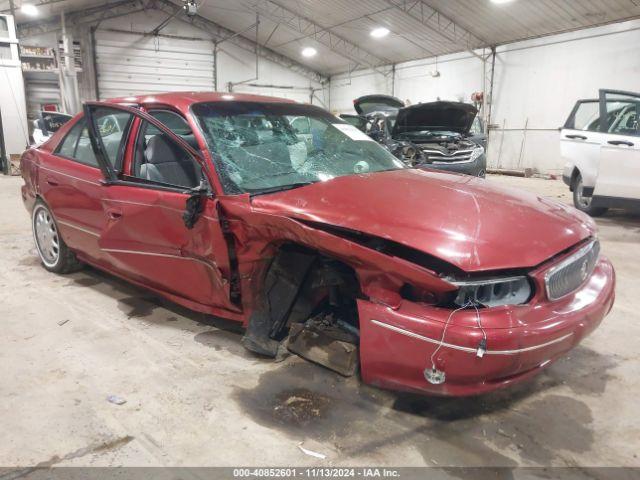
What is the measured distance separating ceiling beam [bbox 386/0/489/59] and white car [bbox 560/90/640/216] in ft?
26.5

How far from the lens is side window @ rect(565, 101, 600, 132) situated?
5840 millimetres

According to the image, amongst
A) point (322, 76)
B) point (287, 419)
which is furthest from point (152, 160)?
point (322, 76)

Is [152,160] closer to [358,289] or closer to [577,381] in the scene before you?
[358,289]

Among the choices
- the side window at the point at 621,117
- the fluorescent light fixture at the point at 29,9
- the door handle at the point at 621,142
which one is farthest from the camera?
the fluorescent light fixture at the point at 29,9

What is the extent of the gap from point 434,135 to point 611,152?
2649 millimetres

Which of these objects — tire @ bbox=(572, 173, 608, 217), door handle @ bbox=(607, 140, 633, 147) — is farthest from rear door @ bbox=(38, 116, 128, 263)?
tire @ bbox=(572, 173, 608, 217)

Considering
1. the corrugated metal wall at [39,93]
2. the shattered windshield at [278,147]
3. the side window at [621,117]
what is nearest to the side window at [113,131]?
the shattered windshield at [278,147]

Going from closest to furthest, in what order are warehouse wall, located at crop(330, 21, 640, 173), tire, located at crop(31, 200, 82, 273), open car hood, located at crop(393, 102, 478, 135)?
tire, located at crop(31, 200, 82, 273)
open car hood, located at crop(393, 102, 478, 135)
warehouse wall, located at crop(330, 21, 640, 173)

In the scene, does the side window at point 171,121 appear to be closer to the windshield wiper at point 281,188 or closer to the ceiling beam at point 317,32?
the windshield wiper at point 281,188

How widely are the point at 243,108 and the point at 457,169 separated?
4645mm

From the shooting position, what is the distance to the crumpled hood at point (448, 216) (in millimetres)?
1741

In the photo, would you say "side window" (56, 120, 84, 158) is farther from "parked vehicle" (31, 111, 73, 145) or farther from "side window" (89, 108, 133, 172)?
"parked vehicle" (31, 111, 73, 145)

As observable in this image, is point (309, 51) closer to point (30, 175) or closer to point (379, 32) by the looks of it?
point (379, 32)

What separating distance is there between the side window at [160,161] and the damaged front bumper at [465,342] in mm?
1430
